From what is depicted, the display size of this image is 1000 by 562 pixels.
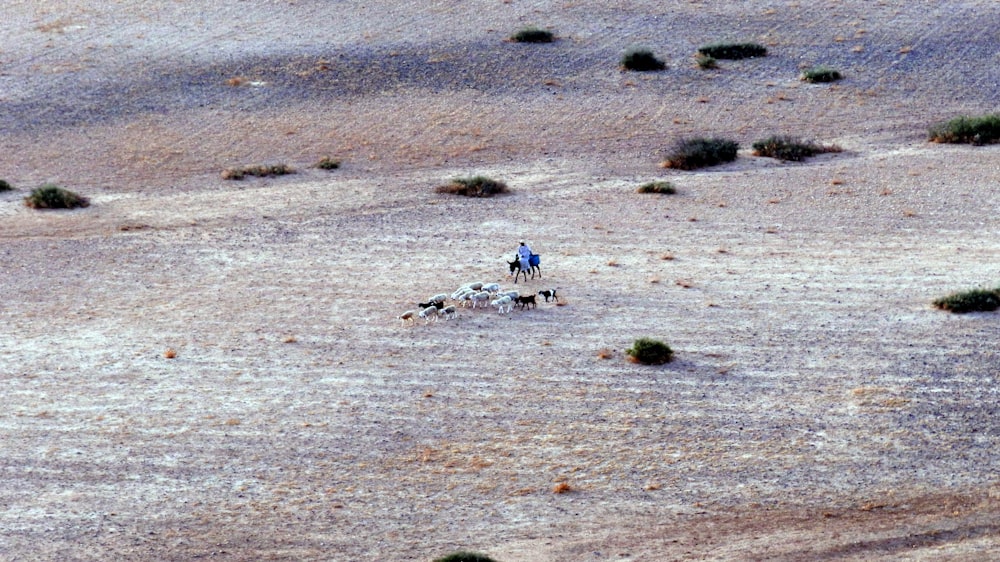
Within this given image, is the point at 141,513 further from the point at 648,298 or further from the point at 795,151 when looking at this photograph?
the point at 795,151

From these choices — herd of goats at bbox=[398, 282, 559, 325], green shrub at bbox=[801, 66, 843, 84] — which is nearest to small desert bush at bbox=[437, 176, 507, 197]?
herd of goats at bbox=[398, 282, 559, 325]


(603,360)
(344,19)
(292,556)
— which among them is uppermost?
(344,19)

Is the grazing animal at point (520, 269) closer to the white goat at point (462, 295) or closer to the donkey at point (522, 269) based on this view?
the donkey at point (522, 269)

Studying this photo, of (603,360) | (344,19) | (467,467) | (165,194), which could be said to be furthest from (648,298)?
(344,19)

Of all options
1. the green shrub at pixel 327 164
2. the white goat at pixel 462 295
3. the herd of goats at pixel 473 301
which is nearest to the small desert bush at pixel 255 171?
the green shrub at pixel 327 164

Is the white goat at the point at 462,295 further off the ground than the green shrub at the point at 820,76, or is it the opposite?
the green shrub at the point at 820,76

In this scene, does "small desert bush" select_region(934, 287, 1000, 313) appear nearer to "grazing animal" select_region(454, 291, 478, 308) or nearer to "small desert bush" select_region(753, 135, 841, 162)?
"grazing animal" select_region(454, 291, 478, 308)

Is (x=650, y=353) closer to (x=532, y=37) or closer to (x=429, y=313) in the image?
(x=429, y=313)
